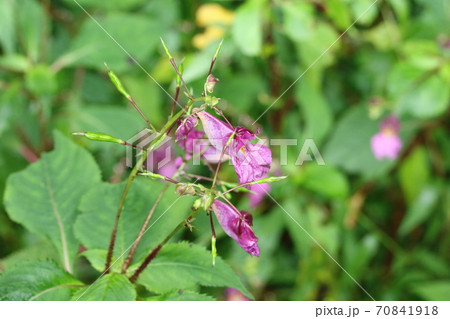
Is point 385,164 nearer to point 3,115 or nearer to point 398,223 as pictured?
point 398,223

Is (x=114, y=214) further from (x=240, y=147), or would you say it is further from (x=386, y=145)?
(x=386, y=145)

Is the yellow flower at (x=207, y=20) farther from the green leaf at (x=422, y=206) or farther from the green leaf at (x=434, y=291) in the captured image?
the green leaf at (x=434, y=291)

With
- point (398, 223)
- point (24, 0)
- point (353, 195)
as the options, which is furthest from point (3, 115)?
point (398, 223)

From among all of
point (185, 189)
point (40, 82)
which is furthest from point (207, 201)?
point (40, 82)

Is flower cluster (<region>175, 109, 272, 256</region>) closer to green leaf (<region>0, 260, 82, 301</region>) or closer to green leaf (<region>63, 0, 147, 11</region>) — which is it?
green leaf (<region>0, 260, 82, 301</region>)

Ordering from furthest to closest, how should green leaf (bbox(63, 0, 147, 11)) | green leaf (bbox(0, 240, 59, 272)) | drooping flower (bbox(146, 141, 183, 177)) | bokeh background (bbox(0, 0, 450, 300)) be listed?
green leaf (bbox(63, 0, 147, 11))
bokeh background (bbox(0, 0, 450, 300))
drooping flower (bbox(146, 141, 183, 177))
green leaf (bbox(0, 240, 59, 272))

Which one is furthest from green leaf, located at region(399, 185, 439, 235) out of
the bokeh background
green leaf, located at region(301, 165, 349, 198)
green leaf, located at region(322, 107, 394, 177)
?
green leaf, located at region(301, 165, 349, 198)

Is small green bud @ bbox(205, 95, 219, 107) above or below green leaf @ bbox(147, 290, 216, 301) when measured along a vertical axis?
above
